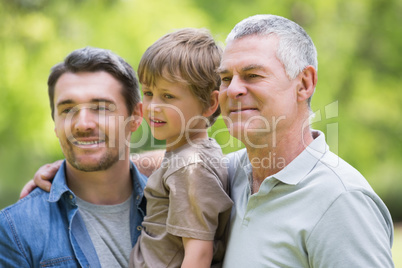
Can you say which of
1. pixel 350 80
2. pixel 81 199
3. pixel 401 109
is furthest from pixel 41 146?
pixel 401 109

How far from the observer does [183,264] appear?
2172mm

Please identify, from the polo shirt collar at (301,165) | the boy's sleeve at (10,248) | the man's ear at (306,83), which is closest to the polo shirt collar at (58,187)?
the boy's sleeve at (10,248)

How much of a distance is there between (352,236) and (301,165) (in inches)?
15.4

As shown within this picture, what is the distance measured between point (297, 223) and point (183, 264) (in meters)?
0.61

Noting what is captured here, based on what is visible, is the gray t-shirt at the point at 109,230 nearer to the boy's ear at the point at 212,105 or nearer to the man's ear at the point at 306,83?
the boy's ear at the point at 212,105

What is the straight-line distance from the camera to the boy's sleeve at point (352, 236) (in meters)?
1.70

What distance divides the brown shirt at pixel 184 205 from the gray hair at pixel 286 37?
1.95ft

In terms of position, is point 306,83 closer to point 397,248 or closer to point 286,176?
point 286,176

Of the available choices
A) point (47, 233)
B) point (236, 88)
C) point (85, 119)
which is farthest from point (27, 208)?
point (236, 88)

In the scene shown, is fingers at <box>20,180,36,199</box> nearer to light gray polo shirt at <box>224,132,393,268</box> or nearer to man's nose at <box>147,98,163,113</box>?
man's nose at <box>147,98,163,113</box>

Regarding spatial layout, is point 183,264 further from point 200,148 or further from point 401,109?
point 401,109

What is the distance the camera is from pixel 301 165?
2000 millimetres

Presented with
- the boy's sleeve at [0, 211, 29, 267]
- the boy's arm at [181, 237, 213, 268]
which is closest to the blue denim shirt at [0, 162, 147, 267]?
the boy's sleeve at [0, 211, 29, 267]

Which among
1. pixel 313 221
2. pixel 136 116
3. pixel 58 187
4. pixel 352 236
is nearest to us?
pixel 352 236
